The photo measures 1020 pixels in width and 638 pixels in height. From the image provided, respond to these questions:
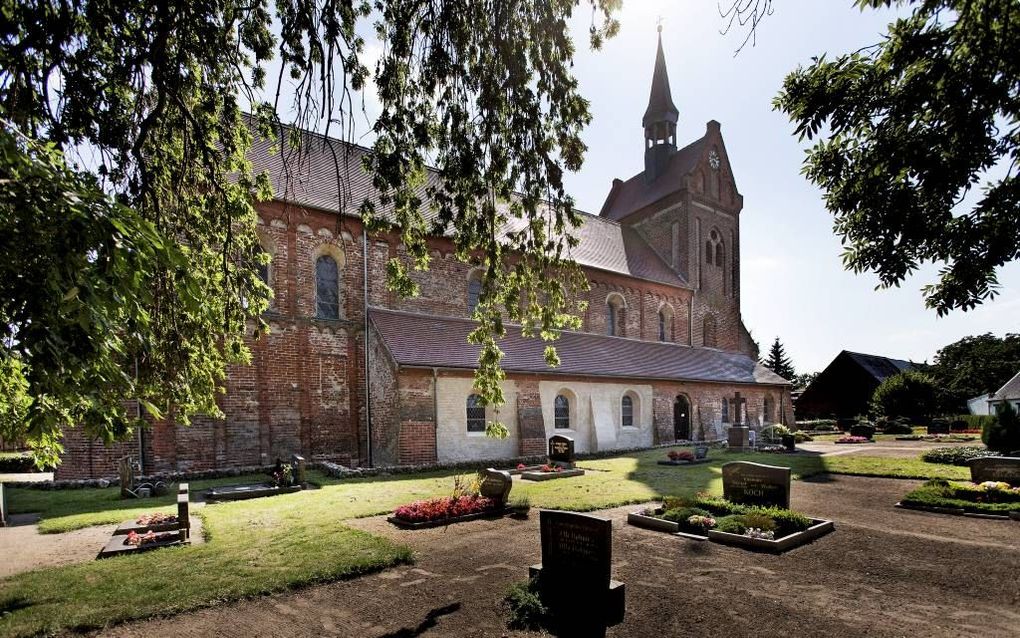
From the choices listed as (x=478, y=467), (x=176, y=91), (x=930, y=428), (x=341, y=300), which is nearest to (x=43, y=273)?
(x=176, y=91)

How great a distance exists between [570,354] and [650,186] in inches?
705

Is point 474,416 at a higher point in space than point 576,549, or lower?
higher

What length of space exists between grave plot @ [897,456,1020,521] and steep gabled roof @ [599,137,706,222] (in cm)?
2361

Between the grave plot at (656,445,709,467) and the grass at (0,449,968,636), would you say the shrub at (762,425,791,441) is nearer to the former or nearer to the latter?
the grave plot at (656,445,709,467)

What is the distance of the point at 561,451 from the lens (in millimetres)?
17344

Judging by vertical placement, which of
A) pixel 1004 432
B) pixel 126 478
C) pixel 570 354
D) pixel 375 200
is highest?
pixel 375 200

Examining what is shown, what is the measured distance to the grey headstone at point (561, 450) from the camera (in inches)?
677

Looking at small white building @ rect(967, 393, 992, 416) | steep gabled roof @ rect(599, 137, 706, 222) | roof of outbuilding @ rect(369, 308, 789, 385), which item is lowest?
small white building @ rect(967, 393, 992, 416)

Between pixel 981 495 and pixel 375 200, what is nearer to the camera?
pixel 981 495

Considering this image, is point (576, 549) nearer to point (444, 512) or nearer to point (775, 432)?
point (444, 512)

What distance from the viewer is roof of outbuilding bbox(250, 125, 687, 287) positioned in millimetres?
19922

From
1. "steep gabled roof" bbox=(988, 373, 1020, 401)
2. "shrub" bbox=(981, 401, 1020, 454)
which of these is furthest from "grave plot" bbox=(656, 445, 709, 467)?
"steep gabled roof" bbox=(988, 373, 1020, 401)

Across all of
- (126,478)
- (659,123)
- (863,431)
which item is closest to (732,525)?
(126,478)

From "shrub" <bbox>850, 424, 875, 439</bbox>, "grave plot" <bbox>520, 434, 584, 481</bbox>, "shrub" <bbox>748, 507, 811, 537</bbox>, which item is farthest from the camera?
"shrub" <bbox>850, 424, 875, 439</bbox>
